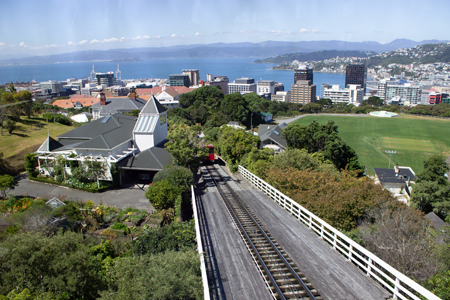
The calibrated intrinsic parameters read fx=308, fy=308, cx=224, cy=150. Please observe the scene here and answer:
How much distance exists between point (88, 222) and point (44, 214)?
131 inches

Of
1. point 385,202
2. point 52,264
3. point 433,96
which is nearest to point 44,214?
point 52,264

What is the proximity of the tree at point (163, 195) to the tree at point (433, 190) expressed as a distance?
27.7 metres

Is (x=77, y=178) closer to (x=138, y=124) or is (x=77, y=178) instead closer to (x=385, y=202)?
(x=138, y=124)

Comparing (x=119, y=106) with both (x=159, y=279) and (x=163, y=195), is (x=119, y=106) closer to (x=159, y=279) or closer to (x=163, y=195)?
(x=163, y=195)

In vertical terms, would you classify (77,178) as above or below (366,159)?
above

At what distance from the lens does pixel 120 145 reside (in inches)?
1178

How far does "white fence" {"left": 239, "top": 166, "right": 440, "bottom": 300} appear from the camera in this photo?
8156mm

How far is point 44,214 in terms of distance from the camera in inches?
606

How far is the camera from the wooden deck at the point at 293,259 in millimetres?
9328

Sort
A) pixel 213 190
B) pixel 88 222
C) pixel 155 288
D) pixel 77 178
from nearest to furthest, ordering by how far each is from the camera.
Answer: pixel 155 288, pixel 88 222, pixel 213 190, pixel 77 178

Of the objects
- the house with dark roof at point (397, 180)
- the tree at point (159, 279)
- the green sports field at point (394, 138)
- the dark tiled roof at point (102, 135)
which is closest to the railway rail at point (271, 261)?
the tree at point (159, 279)

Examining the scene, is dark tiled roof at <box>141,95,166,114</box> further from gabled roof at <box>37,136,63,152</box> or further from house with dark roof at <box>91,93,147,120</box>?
house with dark roof at <box>91,93,147,120</box>

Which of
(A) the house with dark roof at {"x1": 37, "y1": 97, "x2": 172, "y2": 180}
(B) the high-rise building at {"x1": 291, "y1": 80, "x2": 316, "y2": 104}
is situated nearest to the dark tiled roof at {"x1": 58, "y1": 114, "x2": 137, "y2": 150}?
(A) the house with dark roof at {"x1": 37, "y1": 97, "x2": 172, "y2": 180}

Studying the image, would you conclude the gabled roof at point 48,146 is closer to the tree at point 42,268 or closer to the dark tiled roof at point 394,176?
the tree at point 42,268
